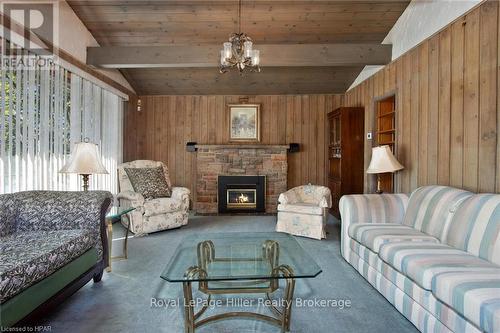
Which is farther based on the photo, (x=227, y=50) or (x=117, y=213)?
(x=117, y=213)

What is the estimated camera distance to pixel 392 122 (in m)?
4.53

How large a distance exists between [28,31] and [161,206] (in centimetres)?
251

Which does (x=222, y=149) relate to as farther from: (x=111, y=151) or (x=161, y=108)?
(x=111, y=151)

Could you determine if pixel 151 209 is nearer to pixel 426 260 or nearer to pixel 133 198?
pixel 133 198

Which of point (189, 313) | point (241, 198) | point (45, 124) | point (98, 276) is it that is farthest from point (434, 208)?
point (45, 124)

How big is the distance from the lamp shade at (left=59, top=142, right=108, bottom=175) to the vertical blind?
456 millimetres

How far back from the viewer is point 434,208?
2551mm

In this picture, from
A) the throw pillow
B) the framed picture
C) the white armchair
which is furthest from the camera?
the framed picture

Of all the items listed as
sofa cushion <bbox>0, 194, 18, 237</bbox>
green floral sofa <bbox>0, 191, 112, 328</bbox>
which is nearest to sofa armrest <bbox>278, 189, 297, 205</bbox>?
green floral sofa <bbox>0, 191, 112, 328</bbox>

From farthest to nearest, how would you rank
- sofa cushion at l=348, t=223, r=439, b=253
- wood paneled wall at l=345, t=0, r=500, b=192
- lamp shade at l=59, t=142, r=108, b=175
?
lamp shade at l=59, t=142, r=108, b=175
wood paneled wall at l=345, t=0, r=500, b=192
sofa cushion at l=348, t=223, r=439, b=253

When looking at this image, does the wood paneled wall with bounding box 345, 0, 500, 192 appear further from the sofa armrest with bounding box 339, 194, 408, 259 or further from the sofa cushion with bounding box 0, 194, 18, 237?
the sofa cushion with bounding box 0, 194, 18, 237

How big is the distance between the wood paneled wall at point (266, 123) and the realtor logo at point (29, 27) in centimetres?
279

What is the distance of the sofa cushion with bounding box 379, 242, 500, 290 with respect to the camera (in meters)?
1.77

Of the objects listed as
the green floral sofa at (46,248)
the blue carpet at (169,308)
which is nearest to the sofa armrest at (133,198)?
the blue carpet at (169,308)
